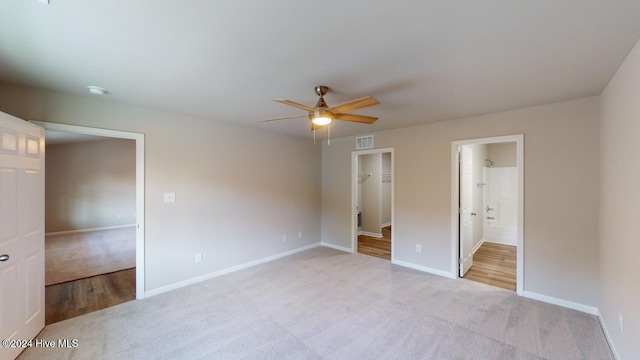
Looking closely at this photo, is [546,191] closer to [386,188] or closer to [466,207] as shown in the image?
[466,207]

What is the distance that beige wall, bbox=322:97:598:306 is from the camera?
2.78 m

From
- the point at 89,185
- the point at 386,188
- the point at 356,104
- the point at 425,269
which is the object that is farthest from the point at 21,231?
the point at 386,188

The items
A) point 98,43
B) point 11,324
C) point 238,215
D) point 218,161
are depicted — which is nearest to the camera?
point 98,43

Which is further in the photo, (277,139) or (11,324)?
(277,139)

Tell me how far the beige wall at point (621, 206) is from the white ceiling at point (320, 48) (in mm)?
245

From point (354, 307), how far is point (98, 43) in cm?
336

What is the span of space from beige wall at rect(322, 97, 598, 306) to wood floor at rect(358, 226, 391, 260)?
1062 millimetres

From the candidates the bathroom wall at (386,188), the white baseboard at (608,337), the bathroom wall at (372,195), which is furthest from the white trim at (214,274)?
the white baseboard at (608,337)

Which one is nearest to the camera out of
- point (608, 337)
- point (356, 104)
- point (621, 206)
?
point (621, 206)

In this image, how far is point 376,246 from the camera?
18.7 ft

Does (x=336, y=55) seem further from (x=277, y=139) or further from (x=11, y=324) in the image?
(x=11, y=324)

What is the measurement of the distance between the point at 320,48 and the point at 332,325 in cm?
259

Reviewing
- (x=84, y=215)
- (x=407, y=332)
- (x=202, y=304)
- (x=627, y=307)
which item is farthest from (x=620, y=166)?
(x=84, y=215)

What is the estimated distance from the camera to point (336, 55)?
1.81 meters
